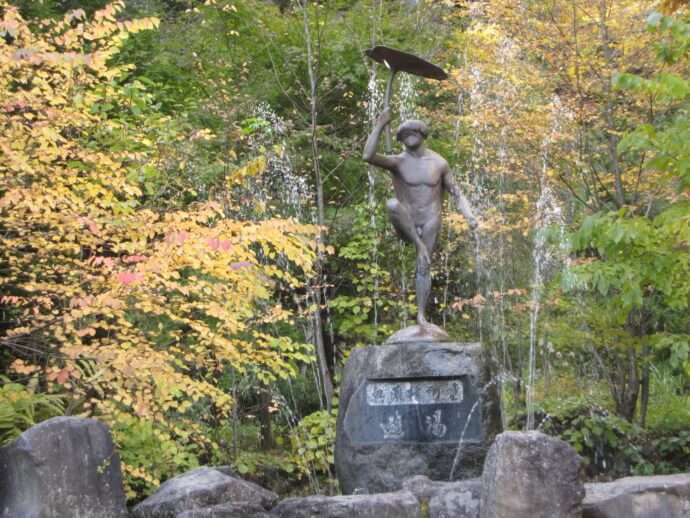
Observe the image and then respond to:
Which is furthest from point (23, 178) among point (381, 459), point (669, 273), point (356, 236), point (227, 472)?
point (669, 273)

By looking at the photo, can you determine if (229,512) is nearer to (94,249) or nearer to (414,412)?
(414,412)

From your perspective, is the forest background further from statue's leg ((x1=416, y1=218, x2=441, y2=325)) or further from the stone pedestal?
the stone pedestal

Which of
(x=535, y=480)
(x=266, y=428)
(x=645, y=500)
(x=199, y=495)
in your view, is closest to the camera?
(x=535, y=480)

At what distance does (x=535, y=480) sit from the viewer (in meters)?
3.44

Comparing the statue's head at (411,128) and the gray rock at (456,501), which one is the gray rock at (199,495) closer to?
the gray rock at (456,501)

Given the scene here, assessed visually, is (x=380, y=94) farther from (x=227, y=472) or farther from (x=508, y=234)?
(x=227, y=472)

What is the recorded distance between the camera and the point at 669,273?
5.88 m

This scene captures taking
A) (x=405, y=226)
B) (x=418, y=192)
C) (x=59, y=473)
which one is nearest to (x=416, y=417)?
(x=405, y=226)

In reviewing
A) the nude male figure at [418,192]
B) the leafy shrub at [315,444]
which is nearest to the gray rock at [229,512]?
the nude male figure at [418,192]

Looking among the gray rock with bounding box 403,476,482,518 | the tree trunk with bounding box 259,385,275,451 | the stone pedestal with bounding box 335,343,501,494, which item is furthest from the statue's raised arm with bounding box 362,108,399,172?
the tree trunk with bounding box 259,385,275,451

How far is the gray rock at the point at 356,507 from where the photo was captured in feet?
12.5

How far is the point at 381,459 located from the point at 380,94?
254 inches

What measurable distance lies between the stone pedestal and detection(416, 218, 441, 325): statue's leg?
0.42 m

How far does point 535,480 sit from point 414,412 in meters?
2.29
